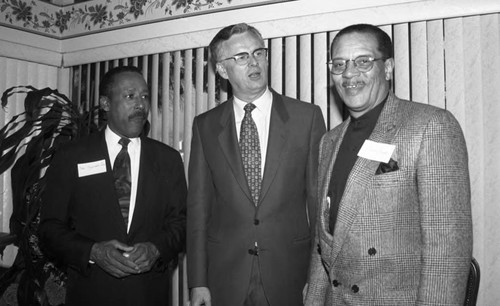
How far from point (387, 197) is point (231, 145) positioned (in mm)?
811

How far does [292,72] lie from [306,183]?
3.47 ft

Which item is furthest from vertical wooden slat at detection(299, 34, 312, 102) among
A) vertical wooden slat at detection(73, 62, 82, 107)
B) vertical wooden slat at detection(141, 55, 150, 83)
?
vertical wooden slat at detection(73, 62, 82, 107)

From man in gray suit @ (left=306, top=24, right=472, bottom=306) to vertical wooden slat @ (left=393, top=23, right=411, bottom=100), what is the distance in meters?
0.94

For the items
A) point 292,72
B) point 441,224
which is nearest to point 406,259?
point 441,224

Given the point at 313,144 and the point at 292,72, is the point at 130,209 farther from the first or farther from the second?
the point at 292,72

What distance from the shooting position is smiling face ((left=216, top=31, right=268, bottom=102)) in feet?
6.70

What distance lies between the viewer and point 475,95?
231 centimetres

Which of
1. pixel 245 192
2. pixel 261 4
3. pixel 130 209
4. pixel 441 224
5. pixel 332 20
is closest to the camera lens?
pixel 441 224

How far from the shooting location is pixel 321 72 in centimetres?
272

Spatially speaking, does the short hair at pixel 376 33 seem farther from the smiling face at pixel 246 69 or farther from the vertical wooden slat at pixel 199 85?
the vertical wooden slat at pixel 199 85

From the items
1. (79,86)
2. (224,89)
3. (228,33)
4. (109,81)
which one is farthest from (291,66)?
(79,86)

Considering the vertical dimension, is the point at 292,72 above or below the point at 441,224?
above

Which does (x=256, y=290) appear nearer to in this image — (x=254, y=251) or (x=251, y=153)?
(x=254, y=251)

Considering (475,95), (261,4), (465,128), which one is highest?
(261,4)
